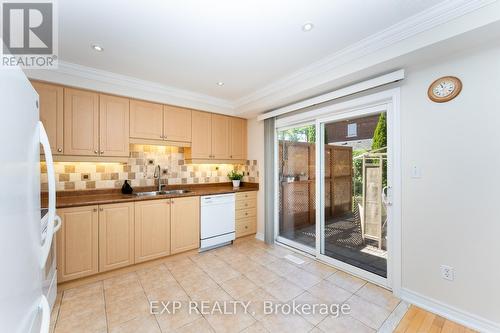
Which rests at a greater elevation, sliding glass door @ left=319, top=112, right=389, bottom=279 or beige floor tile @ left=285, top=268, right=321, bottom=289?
sliding glass door @ left=319, top=112, right=389, bottom=279

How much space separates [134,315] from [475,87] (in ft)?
11.1

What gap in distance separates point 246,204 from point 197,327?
2.16 metres

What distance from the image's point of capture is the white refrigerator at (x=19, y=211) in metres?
0.55

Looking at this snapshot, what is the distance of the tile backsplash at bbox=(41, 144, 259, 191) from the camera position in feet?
9.00

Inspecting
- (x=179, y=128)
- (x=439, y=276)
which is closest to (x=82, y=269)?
(x=179, y=128)

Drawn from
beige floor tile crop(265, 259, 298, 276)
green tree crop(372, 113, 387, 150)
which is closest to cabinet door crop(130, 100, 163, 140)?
beige floor tile crop(265, 259, 298, 276)

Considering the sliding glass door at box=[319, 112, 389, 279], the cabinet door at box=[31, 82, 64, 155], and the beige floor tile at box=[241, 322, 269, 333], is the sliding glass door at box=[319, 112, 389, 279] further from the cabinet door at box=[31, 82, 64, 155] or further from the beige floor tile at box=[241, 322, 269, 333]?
the cabinet door at box=[31, 82, 64, 155]

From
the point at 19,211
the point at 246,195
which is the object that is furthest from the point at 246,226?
the point at 19,211

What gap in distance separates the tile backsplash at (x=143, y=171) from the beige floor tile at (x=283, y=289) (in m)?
1.87

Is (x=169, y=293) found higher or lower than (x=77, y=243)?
lower

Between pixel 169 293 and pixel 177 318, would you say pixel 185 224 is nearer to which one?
pixel 169 293

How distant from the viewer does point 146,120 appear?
3.01 meters

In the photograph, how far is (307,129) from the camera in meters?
3.23

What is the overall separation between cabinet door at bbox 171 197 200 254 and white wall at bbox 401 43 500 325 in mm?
2496
